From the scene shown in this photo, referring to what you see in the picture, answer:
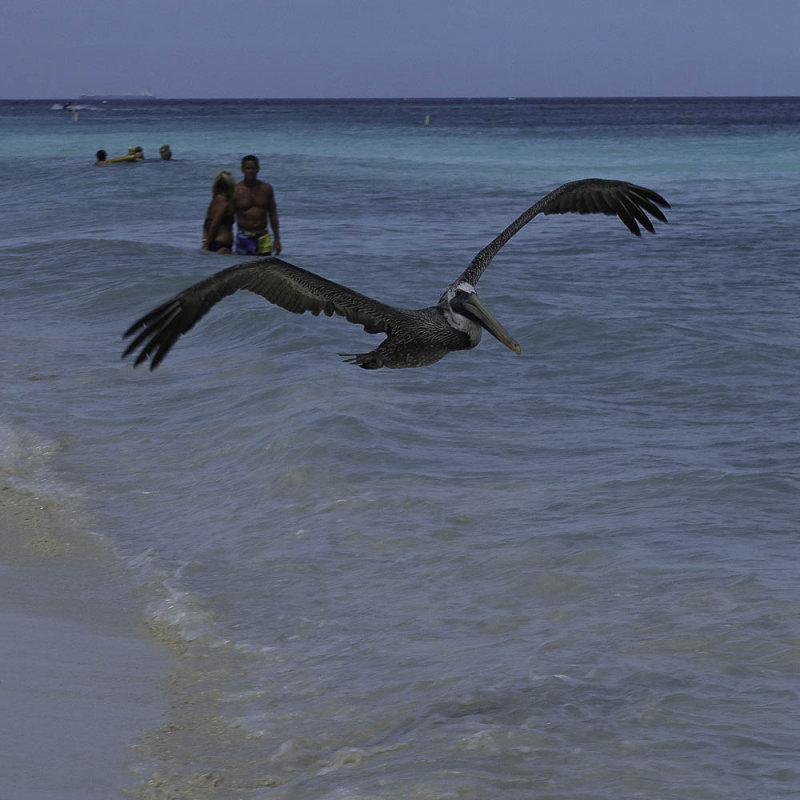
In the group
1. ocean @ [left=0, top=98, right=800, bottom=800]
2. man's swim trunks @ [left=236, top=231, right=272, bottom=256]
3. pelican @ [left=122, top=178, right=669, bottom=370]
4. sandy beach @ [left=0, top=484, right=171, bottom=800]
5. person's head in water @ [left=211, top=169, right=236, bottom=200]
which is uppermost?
person's head in water @ [left=211, top=169, right=236, bottom=200]

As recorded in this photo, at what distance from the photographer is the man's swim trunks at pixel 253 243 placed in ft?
52.9

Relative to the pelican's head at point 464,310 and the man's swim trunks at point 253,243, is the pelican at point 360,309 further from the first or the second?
the man's swim trunks at point 253,243

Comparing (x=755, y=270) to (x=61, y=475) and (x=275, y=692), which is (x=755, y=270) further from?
(x=275, y=692)

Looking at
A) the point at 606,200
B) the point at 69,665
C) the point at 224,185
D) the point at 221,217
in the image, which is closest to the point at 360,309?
the point at 69,665

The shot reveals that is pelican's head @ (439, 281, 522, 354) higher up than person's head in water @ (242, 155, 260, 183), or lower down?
lower down

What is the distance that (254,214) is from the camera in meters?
15.9

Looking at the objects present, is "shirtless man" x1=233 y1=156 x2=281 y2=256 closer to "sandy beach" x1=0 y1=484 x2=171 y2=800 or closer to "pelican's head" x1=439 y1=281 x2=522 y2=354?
"sandy beach" x1=0 y1=484 x2=171 y2=800

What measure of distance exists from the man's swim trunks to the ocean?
621 mm

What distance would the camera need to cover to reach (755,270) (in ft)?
60.0

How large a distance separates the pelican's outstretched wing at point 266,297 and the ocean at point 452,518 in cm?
157

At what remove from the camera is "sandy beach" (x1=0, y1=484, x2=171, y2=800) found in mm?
5086

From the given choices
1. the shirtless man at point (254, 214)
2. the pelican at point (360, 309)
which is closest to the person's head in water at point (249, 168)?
the shirtless man at point (254, 214)

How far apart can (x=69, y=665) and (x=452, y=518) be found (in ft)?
9.44

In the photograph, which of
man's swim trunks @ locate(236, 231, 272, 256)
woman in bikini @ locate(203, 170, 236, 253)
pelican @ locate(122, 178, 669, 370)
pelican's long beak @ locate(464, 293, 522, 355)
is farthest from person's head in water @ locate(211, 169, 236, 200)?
pelican's long beak @ locate(464, 293, 522, 355)
